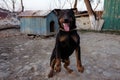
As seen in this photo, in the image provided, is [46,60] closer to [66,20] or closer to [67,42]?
[67,42]

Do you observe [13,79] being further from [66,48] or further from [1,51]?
[1,51]

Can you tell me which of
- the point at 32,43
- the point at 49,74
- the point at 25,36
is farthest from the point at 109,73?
the point at 25,36

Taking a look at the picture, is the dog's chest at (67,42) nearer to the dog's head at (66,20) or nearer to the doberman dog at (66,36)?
the doberman dog at (66,36)

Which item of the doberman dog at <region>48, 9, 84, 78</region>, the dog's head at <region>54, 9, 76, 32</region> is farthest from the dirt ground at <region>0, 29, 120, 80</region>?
the dog's head at <region>54, 9, 76, 32</region>

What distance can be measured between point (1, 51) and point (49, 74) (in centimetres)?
297

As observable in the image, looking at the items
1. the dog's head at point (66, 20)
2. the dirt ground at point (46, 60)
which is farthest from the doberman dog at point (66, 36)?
the dirt ground at point (46, 60)

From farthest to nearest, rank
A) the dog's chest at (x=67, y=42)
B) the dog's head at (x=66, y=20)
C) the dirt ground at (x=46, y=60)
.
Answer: the dirt ground at (x=46, y=60)
the dog's chest at (x=67, y=42)
the dog's head at (x=66, y=20)

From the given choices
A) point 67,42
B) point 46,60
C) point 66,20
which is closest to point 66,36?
point 67,42

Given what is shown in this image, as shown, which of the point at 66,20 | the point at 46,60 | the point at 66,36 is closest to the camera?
the point at 66,20

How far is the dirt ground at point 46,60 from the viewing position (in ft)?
15.8

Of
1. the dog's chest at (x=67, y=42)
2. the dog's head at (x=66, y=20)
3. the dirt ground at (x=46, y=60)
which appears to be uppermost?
the dog's head at (x=66, y=20)

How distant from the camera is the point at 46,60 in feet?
19.8

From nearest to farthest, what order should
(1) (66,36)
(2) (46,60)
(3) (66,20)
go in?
(3) (66,20)
(1) (66,36)
(2) (46,60)

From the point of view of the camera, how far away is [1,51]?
715cm
